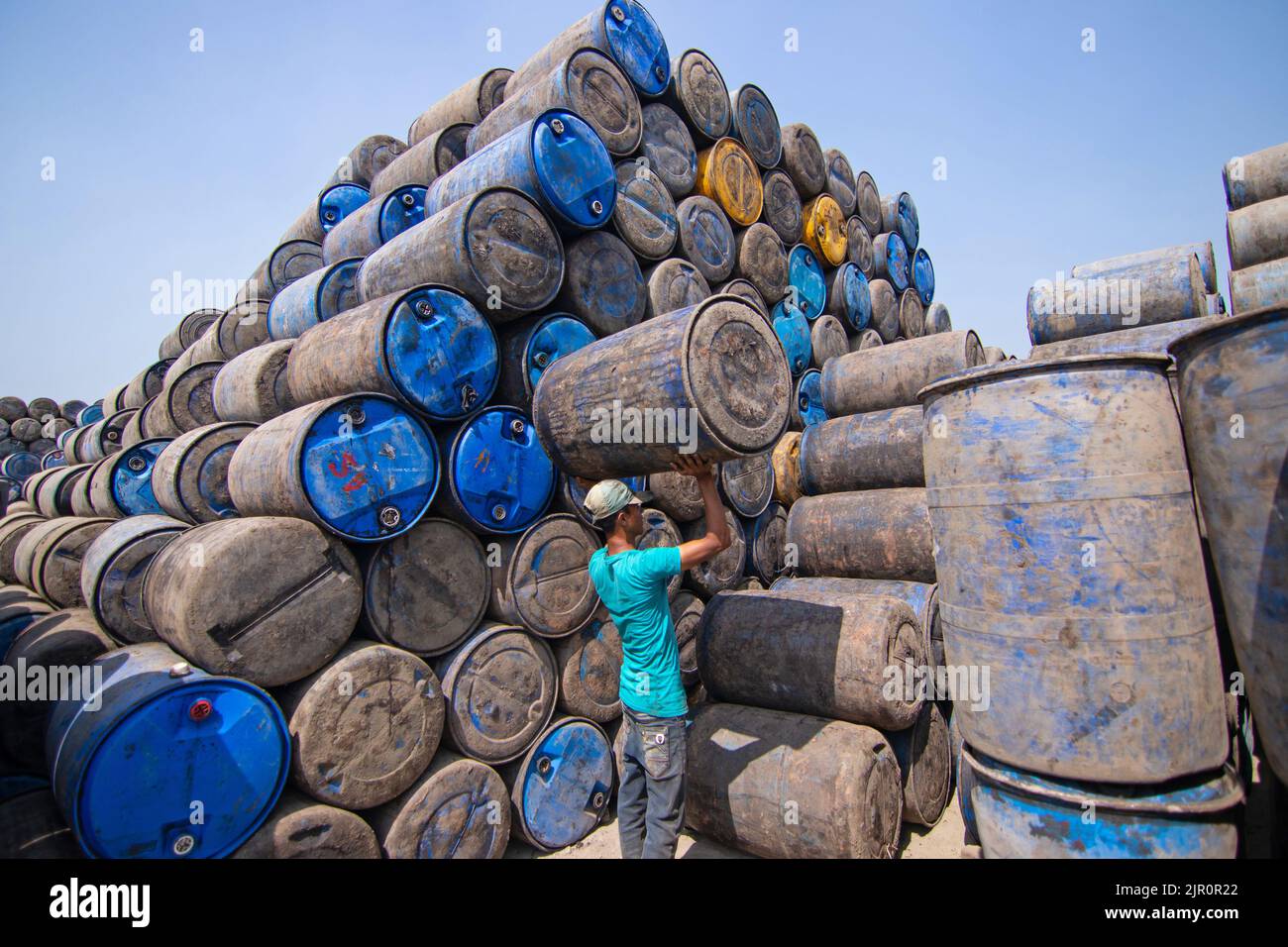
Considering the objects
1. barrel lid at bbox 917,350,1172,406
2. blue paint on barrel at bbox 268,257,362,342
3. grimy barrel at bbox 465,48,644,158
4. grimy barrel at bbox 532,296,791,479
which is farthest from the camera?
blue paint on barrel at bbox 268,257,362,342

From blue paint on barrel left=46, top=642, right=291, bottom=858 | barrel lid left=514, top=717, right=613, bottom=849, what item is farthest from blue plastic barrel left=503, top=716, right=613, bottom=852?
blue paint on barrel left=46, top=642, right=291, bottom=858

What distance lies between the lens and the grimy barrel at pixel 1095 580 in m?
2.19

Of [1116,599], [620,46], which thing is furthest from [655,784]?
[620,46]

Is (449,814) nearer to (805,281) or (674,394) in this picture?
(674,394)

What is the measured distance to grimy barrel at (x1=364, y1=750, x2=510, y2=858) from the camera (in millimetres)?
3197

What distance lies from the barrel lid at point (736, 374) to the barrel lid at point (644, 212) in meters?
2.37

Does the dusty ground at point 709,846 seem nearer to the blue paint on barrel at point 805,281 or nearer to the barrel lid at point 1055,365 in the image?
the barrel lid at point 1055,365

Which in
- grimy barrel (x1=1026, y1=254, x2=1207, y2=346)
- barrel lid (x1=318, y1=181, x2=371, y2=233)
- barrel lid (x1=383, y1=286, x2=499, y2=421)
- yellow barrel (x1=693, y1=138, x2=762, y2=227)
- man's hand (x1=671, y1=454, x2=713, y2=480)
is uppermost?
barrel lid (x1=318, y1=181, x2=371, y2=233)

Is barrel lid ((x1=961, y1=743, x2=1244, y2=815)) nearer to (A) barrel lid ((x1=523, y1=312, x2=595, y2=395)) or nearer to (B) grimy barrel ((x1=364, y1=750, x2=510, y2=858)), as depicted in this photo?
(B) grimy barrel ((x1=364, y1=750, x2=510, y2=858))

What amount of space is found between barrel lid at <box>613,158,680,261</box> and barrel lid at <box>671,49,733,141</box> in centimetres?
125

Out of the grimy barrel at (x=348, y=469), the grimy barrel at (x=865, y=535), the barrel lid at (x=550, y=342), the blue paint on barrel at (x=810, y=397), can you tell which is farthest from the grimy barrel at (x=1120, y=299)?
the grimy barrel at (x=348, y=469)

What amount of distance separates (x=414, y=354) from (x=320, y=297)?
2.31 meters

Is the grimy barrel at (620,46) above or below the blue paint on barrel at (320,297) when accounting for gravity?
above
